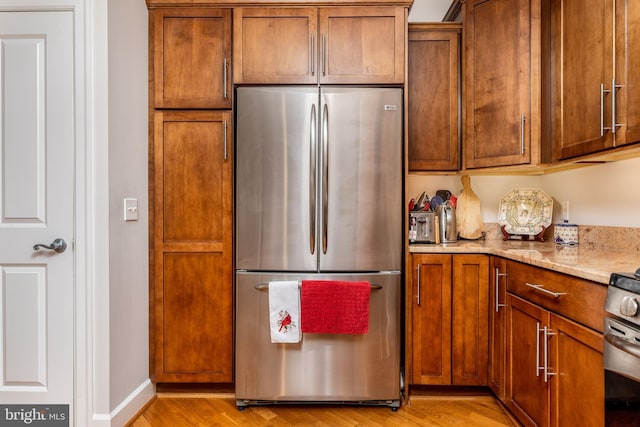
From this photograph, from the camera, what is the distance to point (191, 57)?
2064 mm

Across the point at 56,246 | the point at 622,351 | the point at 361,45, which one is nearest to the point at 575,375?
the point at 622,351

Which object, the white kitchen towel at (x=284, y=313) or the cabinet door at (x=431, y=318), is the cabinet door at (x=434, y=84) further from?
the white kitchen towel at (x=284, y=313)

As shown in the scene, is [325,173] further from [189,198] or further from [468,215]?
[468,215]

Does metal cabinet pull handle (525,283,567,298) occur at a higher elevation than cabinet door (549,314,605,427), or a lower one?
higher

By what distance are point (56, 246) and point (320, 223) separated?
135cm

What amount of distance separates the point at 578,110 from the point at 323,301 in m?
1.64

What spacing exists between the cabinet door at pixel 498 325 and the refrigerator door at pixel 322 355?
55 centimetres

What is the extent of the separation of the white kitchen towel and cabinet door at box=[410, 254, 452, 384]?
2.31 feet

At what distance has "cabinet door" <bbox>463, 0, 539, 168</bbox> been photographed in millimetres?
1979

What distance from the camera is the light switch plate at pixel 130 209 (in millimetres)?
1869

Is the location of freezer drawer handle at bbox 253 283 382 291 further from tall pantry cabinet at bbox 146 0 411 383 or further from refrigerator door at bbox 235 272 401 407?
tall pantry cabinet at bbox 146 0 411 383

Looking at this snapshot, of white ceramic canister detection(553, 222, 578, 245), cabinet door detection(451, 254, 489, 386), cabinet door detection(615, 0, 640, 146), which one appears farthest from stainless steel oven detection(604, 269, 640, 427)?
white ceramic canister detection(553, 222, 578, 245)

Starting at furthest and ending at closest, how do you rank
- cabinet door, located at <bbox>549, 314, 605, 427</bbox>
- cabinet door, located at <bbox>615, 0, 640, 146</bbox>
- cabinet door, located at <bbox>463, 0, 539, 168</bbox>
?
cabinet door, located at <bbox>463, 0, 539, 168</bbox> → cabinet door, located at <bbox>615, 0, 640, 146</bbox> → cabinet door, located at <bbox>549, 314, 605, 427</bbox>

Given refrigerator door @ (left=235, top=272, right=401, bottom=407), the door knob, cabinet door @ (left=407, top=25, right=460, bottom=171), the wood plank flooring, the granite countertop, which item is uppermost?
cabinet door @ (left=407, top=25, right=460, bottom=171)
